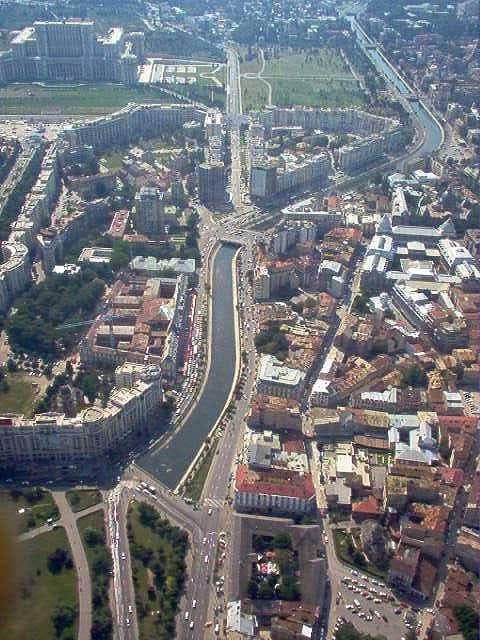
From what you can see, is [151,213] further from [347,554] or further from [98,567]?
[347,554]

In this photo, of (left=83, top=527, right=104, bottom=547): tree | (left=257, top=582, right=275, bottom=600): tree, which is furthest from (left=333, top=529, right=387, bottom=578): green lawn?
(left=83, top=527, right=104, bottom=547): tree

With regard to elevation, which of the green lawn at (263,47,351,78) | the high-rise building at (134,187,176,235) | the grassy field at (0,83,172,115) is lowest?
the high-rise building at (134,187,176,235)

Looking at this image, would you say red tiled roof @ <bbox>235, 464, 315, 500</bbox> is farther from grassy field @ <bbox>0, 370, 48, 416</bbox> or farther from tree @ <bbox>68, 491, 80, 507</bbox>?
grassy field @ <bbox>0, 370, 48, 416</bbox>

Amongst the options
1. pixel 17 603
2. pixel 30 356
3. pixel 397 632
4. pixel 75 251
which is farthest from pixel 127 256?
pixel 397 632

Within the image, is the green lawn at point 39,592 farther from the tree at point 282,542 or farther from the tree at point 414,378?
the tree at point 414,378

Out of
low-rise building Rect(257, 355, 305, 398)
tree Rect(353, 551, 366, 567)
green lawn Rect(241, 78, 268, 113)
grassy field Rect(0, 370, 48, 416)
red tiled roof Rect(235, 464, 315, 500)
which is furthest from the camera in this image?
green lawn Rect(241, 78, 268, 113)

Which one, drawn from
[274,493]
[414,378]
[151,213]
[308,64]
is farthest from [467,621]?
[308,64]
